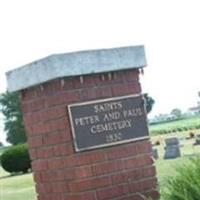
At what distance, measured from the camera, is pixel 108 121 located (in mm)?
5562

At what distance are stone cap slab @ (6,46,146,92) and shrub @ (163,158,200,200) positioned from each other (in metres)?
1.26

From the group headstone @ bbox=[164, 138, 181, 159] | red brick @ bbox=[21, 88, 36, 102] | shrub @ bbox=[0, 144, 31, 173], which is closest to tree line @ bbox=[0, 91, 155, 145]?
shrub @ bbox=[0, 144, 31, 173]

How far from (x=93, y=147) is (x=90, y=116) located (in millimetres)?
280

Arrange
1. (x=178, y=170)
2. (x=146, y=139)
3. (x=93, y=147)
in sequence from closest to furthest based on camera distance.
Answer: (x=178, y=170), (x=93, y=147), (x=146, y=139)

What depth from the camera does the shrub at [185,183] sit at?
14.7 ft

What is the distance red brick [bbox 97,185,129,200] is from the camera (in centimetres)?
539

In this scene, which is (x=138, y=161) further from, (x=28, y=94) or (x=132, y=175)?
(x=28, y=94)

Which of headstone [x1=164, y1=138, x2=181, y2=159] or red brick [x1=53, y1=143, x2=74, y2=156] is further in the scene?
headstone [x1=164, y1=138, x2=181, y2=159]

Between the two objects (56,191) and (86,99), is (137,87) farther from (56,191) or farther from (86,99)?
(56,191)

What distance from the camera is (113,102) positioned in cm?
562

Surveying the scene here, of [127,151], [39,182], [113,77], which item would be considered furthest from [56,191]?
[113,77]

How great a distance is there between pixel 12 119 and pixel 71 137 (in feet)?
282

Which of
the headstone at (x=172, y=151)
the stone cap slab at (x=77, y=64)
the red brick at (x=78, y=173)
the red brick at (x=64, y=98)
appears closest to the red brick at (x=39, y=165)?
the red brick at (x=78, y=173)

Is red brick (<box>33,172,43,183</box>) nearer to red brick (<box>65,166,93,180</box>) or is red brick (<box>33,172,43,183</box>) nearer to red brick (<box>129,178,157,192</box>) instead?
red brick (<box>65,166,93,180</box>)
